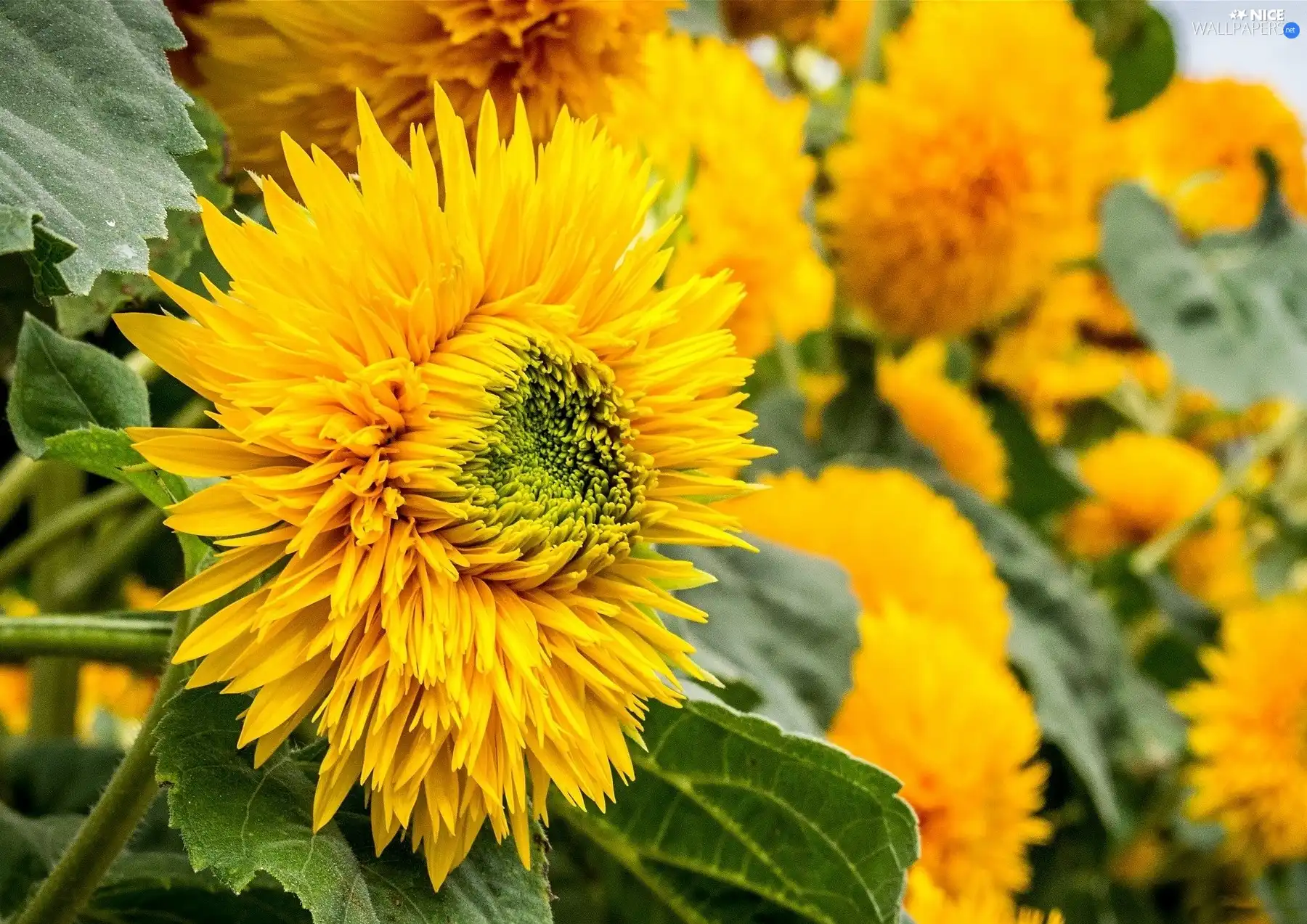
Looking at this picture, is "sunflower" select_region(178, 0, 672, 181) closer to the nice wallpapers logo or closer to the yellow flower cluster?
the yellow flower cluster

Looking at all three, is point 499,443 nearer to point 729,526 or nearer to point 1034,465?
point 729,526

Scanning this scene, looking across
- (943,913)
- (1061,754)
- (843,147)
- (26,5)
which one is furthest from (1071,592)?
(26,5)

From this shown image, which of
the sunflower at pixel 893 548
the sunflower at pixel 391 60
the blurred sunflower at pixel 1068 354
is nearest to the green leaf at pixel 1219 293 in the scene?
the blurred sunflower at pixel 1068 354

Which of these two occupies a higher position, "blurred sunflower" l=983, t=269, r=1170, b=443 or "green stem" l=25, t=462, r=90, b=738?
"blurred sunflower" l=983, t=269, r=1170, b=443

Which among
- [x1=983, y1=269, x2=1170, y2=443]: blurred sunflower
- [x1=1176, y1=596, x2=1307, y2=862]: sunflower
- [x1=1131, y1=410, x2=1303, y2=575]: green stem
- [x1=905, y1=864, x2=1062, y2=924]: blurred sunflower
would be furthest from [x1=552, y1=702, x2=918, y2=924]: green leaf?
[x1=1131, y1=410, x2=1303, y2=575]: green stem

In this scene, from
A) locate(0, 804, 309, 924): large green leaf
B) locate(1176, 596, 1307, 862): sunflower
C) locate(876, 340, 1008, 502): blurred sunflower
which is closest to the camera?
locate(0, 804, 309, 924): large green leaf

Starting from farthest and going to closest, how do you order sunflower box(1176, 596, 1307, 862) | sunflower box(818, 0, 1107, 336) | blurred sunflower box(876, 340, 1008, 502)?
blurred sunflower box(876, 340, 1008, 502), sunflower box(1176, 596, 1307, 862), sunflower box(818, 0, 1107, 336)
